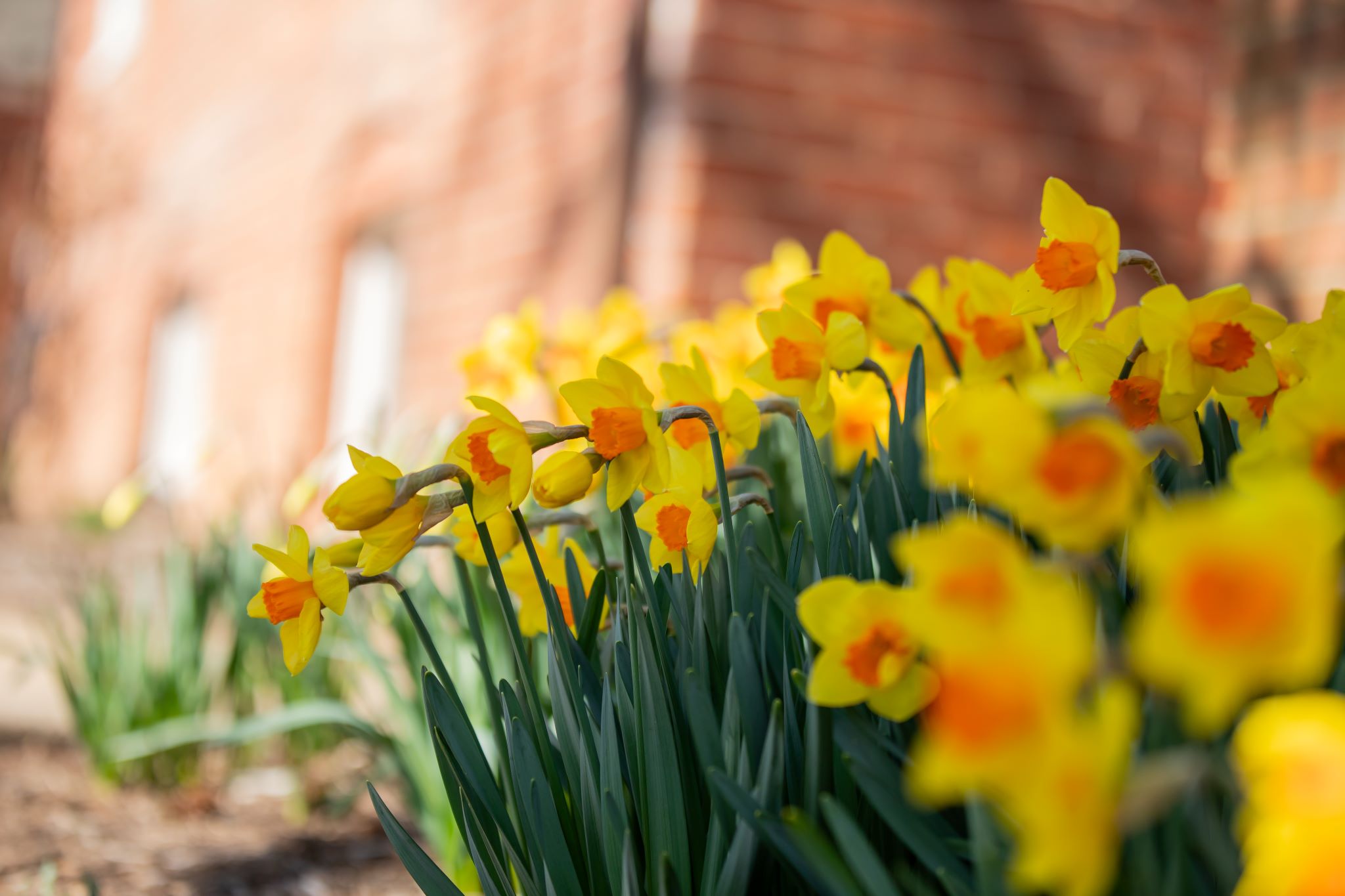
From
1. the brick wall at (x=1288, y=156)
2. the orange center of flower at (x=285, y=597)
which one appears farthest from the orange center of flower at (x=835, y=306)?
the brick wall at (x=1288, y=156)

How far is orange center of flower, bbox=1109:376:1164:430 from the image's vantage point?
753mm

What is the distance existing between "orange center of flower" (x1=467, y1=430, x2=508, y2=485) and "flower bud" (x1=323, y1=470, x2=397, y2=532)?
56mm

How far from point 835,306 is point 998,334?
154mm

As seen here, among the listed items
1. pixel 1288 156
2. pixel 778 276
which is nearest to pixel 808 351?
pixel 778 276

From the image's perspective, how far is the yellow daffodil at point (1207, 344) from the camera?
0.70 meters

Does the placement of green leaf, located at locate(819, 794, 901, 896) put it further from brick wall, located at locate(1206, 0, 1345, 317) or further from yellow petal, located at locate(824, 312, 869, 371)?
brick wall, located at locate(1206, 0, 1345, 317)

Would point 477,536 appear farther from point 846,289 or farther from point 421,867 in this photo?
point 846,289

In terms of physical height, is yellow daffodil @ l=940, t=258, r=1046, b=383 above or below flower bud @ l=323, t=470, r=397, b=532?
above

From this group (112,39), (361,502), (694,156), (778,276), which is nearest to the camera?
(361,502)

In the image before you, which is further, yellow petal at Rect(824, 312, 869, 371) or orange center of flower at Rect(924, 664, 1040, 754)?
yellow petal at Rect(824, 312, 869, 371)

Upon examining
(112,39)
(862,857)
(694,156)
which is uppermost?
(112,39)

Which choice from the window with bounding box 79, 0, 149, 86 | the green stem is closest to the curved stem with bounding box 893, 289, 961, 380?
the green stem

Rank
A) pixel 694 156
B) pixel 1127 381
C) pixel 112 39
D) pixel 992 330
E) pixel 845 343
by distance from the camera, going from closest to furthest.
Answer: pixel 1127 381
pixel 845 343
pixel 992 330
pixel 694 156
pixel 112 39

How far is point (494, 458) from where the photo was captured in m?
0.70
